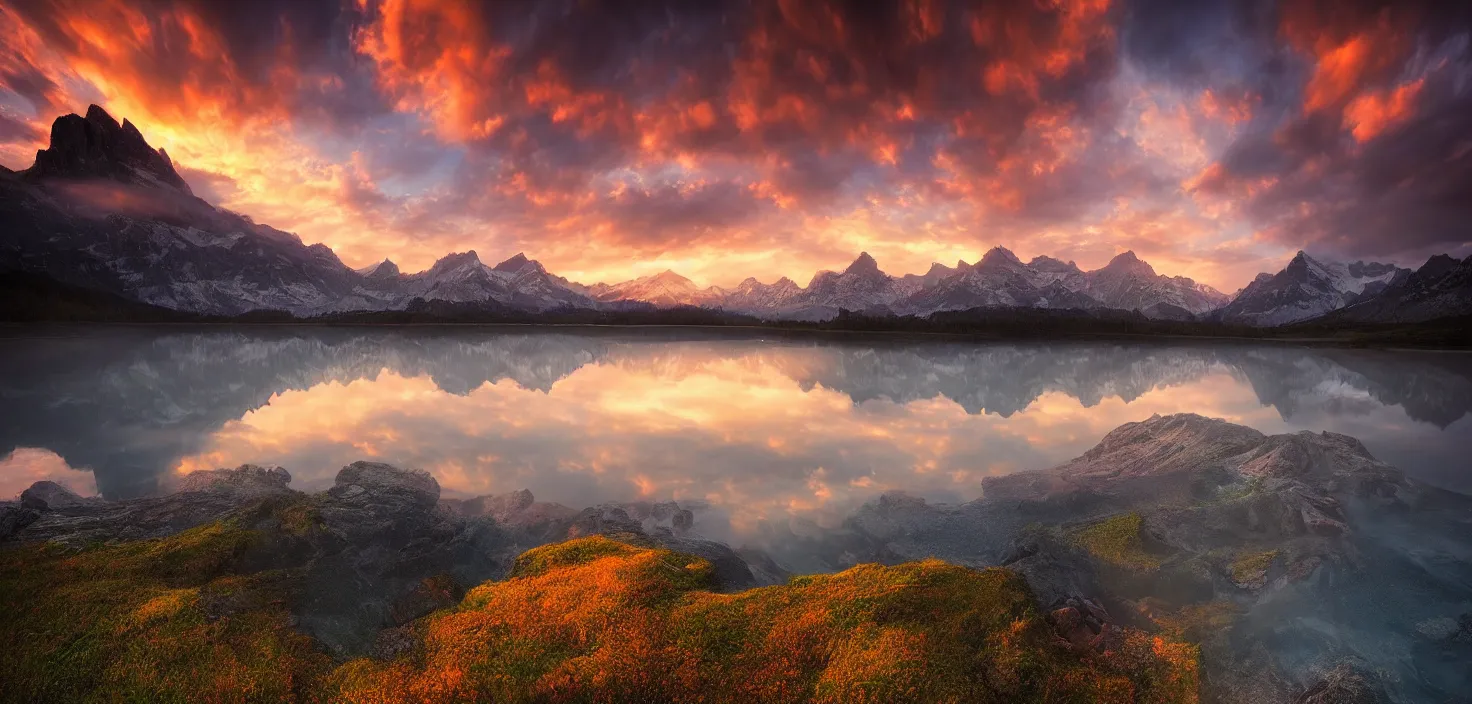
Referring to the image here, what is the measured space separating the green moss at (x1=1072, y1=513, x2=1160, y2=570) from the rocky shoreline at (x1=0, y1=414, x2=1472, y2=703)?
0.28 feet

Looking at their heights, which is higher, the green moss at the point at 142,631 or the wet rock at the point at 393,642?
the green moss at the point at 142,631

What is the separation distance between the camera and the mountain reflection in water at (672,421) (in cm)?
2372

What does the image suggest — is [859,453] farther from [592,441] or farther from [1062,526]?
[592,441]

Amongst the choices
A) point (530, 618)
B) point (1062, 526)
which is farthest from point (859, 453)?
point (530, 618)

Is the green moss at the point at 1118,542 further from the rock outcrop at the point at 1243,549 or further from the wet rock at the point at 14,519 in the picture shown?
the wet rock at the point at 14,519

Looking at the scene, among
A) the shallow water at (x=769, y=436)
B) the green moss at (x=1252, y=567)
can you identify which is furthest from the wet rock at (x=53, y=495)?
the green moss at (x=1252, y=567)

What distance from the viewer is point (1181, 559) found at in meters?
15.7

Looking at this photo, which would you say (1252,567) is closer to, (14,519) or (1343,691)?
(1343,691)

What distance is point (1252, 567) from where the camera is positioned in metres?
15.0

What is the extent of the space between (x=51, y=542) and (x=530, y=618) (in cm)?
1251

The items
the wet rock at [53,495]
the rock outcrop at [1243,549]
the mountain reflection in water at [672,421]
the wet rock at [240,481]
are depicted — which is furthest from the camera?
the mountain reflection in water at [672,421]

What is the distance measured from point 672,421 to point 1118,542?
22.5 meters

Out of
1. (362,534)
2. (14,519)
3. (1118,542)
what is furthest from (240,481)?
(1118,542)

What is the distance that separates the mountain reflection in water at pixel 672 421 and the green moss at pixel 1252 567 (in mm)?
8864
